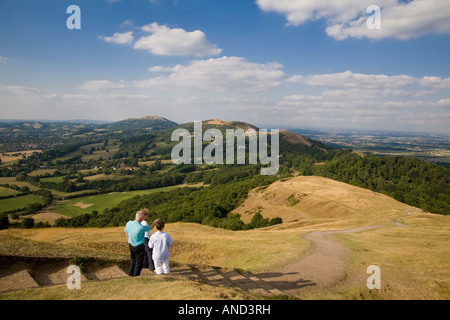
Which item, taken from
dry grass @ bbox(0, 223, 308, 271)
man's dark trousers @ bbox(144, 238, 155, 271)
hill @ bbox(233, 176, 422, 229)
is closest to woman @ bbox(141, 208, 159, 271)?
man's dark trousers @ bbox(144, 238, 155, 271)

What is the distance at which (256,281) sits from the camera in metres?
13.5

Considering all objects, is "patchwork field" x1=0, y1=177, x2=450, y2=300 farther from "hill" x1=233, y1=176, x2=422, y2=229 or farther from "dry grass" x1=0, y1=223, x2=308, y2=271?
"hill" x1=233, y1=176, x2=422, y2=229

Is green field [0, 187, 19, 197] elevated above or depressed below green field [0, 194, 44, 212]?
above

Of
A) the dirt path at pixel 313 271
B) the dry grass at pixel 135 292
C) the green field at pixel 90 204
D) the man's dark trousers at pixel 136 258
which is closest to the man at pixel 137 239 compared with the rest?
the man's dark trousers at pixel 136 258

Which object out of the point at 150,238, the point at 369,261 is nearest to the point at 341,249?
the point at 369,261

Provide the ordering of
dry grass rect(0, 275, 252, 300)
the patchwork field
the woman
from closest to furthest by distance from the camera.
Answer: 1. dry grass rect(0, 275, 252, 300)
2. the patchwork field
3. the woman

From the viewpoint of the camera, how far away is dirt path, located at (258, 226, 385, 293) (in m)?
13.6

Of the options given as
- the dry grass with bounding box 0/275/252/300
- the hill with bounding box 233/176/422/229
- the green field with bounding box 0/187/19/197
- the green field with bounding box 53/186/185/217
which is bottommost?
the green field with bounding box 53/186/185/217

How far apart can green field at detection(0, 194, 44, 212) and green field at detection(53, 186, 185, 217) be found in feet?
45.1

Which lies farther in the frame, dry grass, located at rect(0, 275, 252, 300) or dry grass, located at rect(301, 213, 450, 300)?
dry grass, located at rect(301, 213, 450, 300)

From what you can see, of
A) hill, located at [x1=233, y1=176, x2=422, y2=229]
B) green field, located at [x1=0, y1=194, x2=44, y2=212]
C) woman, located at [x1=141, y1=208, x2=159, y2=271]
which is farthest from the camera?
green field, located at [x1=0, y1=194, x2=44, y2=212]

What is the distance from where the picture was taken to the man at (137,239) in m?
11.1
